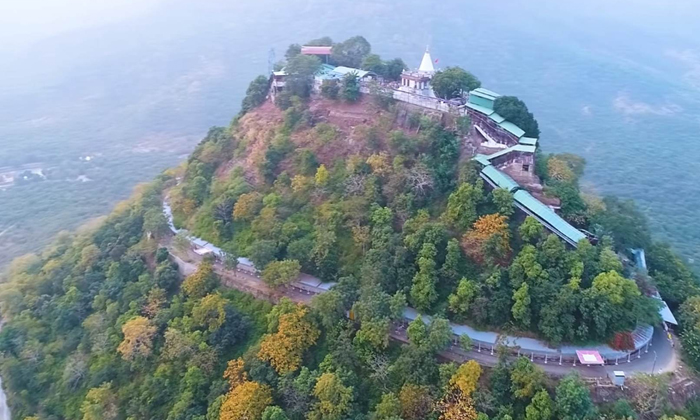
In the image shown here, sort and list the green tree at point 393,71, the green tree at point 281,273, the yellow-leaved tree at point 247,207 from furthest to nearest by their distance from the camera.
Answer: the green tree at point 393,71 → the yellow-leaved tree at point 247,207 → the green tree at point 281,273

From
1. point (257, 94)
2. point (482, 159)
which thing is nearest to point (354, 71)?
point (257, 94)

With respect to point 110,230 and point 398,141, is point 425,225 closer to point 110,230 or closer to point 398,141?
point 398,141

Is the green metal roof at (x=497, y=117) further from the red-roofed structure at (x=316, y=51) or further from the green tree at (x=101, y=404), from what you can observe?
the green tree at (x=101, y=404)

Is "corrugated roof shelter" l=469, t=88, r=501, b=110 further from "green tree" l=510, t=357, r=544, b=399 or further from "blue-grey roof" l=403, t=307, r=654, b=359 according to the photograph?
"green tree" l=510, t=357, r=544, b=399

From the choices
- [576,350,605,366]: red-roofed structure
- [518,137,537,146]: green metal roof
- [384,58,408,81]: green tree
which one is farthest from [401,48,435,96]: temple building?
[576,350,605,366]: red-roofed structure

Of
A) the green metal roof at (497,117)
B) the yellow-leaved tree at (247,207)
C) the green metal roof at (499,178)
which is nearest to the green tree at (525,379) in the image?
the green metal roof at (499,178)

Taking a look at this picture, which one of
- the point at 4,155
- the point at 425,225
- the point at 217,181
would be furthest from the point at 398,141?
the point at 4,155

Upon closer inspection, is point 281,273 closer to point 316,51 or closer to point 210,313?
point 210,313
